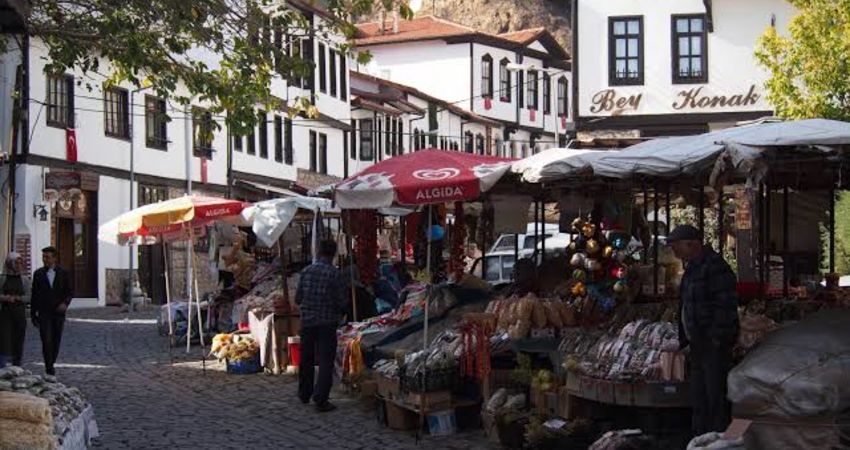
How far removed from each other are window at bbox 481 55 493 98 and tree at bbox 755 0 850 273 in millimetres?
37999

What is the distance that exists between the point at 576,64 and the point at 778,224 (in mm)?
19779

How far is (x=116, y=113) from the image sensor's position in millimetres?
33125

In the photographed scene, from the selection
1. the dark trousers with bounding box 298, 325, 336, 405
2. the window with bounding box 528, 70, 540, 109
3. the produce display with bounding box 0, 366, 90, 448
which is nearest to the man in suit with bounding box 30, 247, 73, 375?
the dark trousers with bounding box 298, 325, 336, 405

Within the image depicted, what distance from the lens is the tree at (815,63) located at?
75.6ft

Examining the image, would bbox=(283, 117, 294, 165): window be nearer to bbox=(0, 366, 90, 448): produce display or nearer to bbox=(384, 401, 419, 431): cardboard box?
bbox=(384, 401, 419, 431): cardboard box

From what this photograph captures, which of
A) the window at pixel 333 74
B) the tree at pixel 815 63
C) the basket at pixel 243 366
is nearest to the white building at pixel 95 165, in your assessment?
the window at pixel 333 74

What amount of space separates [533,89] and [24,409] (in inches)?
2401

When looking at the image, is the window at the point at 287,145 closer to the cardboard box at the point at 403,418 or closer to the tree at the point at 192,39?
the tree at the point at 192,39

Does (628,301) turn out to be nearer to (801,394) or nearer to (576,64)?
(801,394)

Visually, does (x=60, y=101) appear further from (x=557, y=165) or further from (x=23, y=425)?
(x=23, y=425)

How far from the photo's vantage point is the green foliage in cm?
2303

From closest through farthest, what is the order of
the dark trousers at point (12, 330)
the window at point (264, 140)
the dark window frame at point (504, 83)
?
the dark trousers at point (12, 330) → the window at point (264, 140) → the dark window frame at point (504, 83)

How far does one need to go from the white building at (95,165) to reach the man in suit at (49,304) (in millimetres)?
8961

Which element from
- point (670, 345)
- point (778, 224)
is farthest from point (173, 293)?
point (670, 345)
